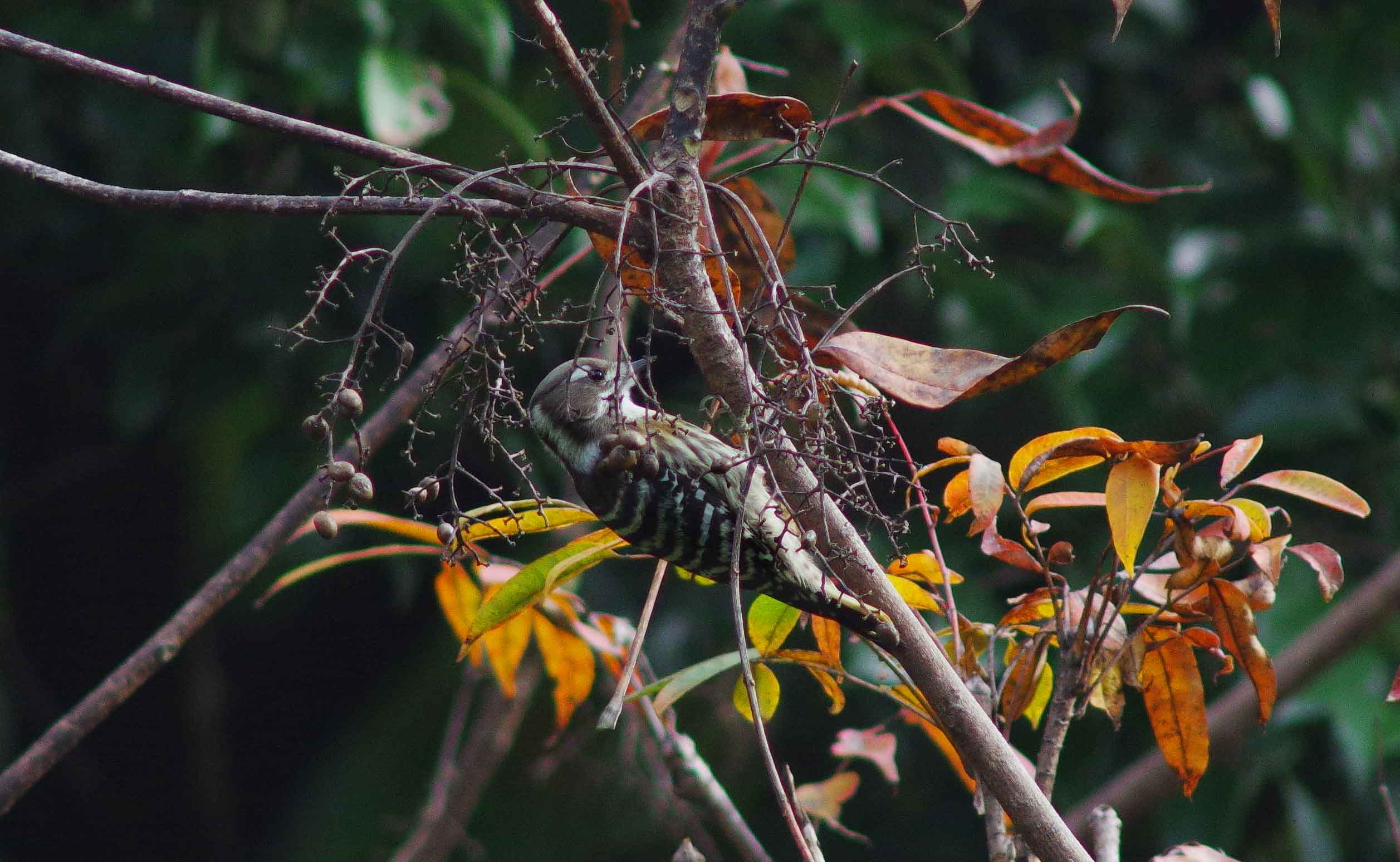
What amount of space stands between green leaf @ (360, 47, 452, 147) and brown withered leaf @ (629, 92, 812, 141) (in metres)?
1.36

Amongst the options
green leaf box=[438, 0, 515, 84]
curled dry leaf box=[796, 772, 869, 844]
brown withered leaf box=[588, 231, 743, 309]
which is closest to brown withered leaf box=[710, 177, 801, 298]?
brown withered leaf box=[588, 231, 743, 309]

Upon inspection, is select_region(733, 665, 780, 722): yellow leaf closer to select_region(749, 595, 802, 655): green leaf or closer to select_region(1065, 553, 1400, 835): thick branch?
select_region(749, 595, 802, 655): green leaf

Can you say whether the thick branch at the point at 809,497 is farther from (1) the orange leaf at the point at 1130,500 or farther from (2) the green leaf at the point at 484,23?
(2) the green leaf at the point at 484,23

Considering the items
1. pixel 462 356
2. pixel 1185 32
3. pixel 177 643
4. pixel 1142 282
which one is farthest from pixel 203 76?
pixel 1185 32

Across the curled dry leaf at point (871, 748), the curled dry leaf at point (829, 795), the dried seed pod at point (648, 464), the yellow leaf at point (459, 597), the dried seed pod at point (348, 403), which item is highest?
the dried seed pod at point (348, 403)

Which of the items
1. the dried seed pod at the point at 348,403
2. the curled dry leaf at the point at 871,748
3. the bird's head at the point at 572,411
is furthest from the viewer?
the bird's head at the point at 572,411

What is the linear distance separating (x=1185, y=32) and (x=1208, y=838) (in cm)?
202

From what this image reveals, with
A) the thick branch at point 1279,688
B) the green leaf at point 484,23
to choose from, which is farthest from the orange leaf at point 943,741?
the green leaf at point 484,23

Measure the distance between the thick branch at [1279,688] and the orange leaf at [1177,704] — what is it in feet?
3.18

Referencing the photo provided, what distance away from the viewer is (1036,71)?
10.4ft

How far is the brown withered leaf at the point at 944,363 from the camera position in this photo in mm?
814

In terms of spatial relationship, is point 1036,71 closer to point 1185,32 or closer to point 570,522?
point 1185,32

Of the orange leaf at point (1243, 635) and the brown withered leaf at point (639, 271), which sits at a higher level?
the brown withered leaf at point (639, 271)

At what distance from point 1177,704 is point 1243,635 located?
0.40 ft
